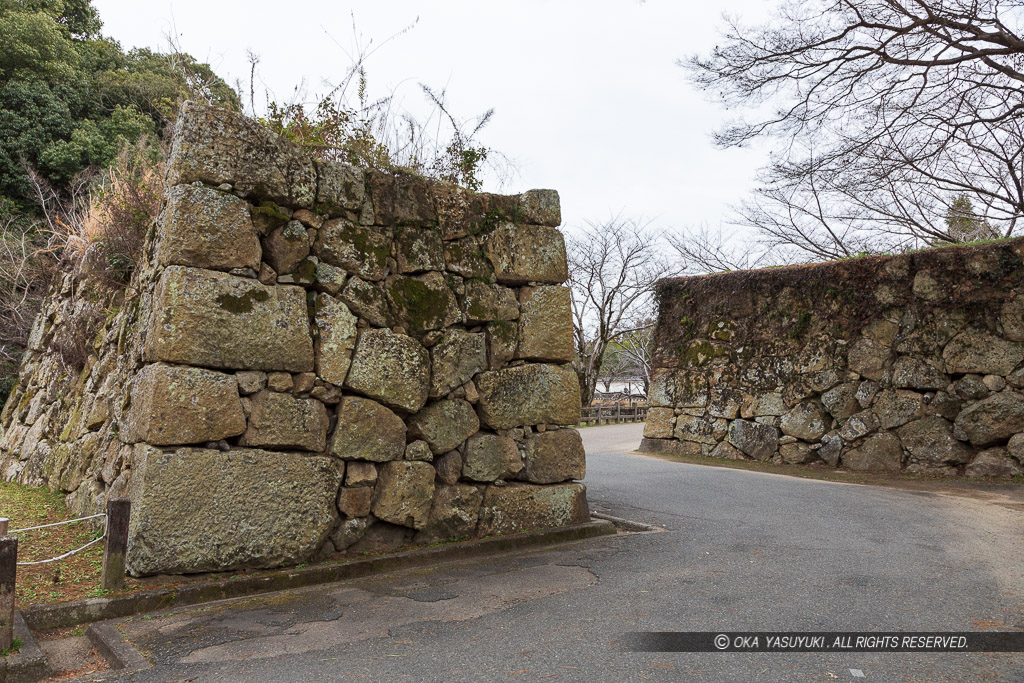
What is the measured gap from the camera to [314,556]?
4539mm

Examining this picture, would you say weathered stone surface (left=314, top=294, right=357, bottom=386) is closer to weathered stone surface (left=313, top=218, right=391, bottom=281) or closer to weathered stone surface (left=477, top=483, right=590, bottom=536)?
weathered stone surface (left=313, top=218, right=391, bottom=281)

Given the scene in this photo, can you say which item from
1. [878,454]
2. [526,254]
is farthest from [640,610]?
[878,454]

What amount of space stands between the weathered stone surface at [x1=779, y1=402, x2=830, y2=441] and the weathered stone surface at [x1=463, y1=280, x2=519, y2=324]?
6941 mm

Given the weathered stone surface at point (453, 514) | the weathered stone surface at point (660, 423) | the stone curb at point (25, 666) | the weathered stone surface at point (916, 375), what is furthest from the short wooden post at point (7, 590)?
the weathered stone surface at point (660, 423)

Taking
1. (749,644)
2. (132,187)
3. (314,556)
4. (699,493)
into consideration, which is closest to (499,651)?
(749,644)

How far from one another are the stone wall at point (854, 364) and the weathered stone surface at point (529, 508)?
6.24 m

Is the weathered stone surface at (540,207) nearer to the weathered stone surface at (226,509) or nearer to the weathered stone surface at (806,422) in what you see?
the weathered stone surface at (226,509)

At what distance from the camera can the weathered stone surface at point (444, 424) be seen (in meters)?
5.05

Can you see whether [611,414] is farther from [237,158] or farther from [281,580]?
[237,158]

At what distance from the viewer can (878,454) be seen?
988 cm

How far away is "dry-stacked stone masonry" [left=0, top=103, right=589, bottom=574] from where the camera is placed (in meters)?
4.11

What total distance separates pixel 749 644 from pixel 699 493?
4.56m

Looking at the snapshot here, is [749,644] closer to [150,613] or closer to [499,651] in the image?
[499,651]

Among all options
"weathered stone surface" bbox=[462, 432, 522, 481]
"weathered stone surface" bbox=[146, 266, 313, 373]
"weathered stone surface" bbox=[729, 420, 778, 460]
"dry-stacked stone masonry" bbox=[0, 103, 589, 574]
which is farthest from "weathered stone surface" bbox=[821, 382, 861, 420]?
"weathered stone surface" bbox=[146, 266, 313, 373]
